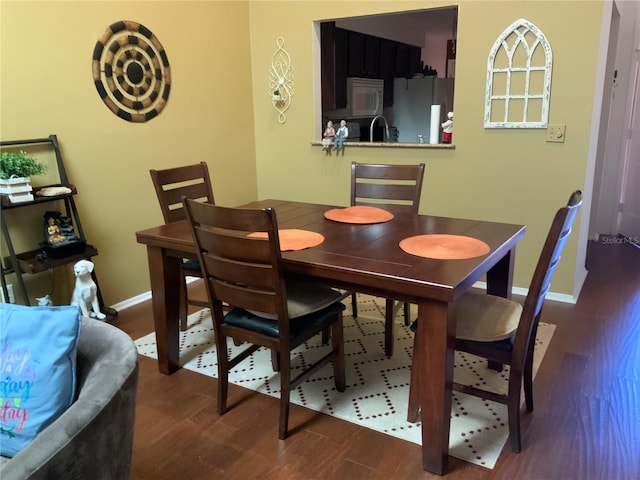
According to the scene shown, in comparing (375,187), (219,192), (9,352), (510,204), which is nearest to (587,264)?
(510,204)

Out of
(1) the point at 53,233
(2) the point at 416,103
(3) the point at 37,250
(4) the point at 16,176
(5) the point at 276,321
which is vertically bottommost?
Answer: (5) the point at 276,321

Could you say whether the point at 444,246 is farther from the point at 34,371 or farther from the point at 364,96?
the point at 364,96

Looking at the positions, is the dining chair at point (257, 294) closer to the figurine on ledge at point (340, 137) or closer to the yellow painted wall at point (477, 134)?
the yellow painted wall at point (477, 134)

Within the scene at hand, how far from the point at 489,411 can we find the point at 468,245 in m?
0.77

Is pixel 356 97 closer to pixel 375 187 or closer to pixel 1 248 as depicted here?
pixel 375 187

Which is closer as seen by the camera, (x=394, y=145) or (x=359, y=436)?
(x=359, y=436)

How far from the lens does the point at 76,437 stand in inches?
43.9

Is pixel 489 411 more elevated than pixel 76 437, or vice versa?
pixel 76 437

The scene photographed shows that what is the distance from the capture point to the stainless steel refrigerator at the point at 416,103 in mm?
5566

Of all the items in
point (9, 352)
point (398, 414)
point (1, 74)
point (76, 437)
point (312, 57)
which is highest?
point (312, 57)

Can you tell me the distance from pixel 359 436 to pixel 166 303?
1126 millimetres

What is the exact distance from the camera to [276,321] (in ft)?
6.64

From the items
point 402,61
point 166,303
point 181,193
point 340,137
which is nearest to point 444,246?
point 166,303

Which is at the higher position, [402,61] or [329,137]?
[402,61]
